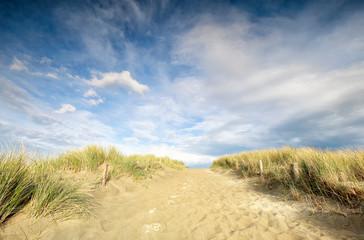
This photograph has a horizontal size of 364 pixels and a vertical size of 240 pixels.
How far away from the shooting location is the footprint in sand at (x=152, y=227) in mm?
3422

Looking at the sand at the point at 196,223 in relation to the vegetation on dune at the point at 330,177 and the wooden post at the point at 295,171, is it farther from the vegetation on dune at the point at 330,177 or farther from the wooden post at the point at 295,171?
the wooden post at the point at 295,171

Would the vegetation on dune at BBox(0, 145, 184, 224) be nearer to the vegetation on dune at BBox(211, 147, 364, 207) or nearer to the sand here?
the sand

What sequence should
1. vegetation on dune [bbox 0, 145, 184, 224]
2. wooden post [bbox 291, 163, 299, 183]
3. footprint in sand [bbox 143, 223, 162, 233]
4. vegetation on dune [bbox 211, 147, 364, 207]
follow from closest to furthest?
vegetation on dune [bbox 0, 145, 184, 224]
footprint in sand [bbox 143, 223, 162, 233]
vegetation on dune [bbox 211, 147, 364, 207]
wooden post [bbox 291, 163, 299, 183]

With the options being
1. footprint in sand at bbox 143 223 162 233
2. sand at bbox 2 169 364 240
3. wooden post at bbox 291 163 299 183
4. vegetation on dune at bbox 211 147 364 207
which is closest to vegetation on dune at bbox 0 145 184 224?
sand at bbox 2 169 364 240

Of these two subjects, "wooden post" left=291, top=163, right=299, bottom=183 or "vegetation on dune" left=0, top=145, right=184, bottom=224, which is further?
"wooden post" left=291, top=163, right=299, bottom=183

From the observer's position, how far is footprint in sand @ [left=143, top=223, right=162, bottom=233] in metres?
3.42

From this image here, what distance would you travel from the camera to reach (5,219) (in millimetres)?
2779

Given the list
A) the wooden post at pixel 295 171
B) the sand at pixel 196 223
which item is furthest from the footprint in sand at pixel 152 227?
the wooden post at pixel 295 171

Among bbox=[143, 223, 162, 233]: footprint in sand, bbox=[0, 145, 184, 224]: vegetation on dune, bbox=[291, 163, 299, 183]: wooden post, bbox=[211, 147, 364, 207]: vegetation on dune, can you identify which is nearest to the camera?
bbox=[0, 145, 184, 224]: vegetation on dune

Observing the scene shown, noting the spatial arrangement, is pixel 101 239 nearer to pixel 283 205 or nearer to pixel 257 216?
pixel 257 216

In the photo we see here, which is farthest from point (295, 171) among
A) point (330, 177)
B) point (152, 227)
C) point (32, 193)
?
point (32, 193)

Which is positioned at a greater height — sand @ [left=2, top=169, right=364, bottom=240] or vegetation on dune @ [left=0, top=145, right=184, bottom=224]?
vegetation on dune @ [left=0, top=145, right=184, bottom=224]

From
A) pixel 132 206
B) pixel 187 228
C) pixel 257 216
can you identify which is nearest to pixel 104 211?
pixel 132 206

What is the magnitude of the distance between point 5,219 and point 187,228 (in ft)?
11.4
